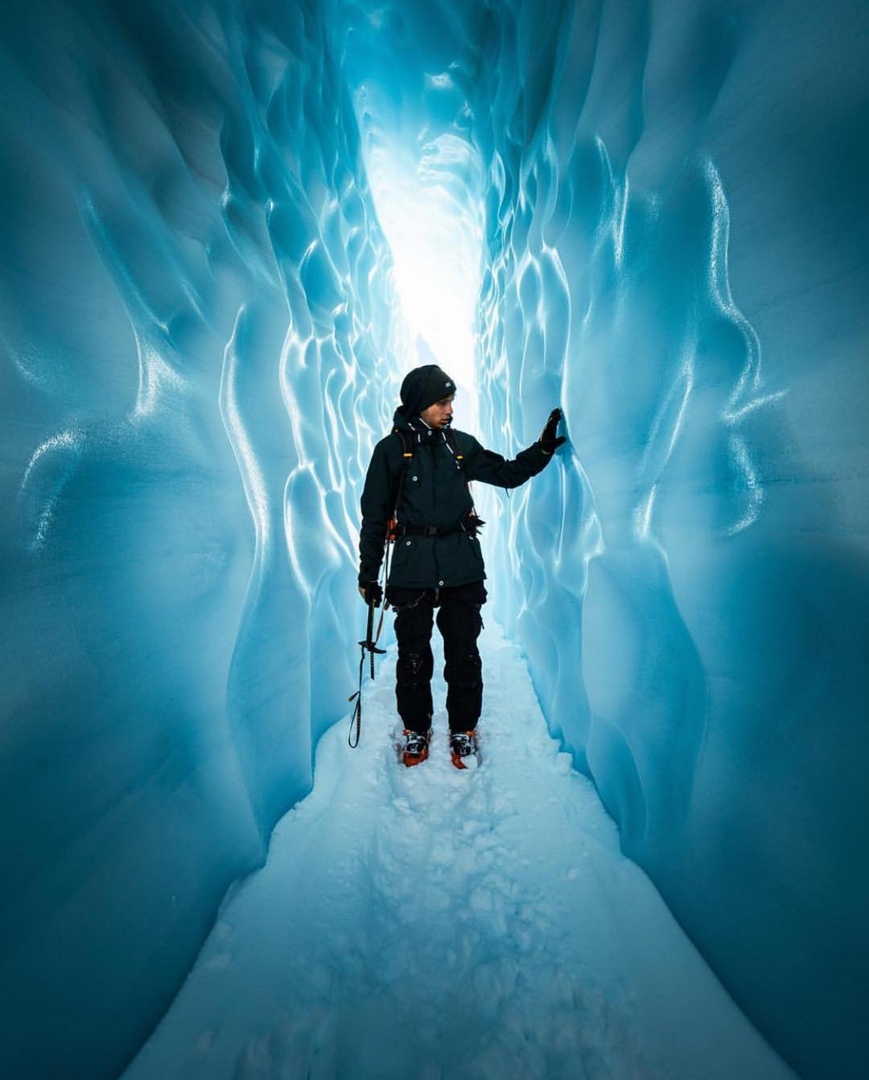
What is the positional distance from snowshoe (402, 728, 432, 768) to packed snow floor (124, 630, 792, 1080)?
213 millimetres

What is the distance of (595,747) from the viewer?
5.02ft

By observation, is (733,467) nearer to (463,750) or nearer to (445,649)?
(445,649)

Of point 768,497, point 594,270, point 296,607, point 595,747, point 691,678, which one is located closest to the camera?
point 768,497

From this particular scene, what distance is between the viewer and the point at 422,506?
5.57 feet

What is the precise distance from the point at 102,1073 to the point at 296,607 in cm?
116

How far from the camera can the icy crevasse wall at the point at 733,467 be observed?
652 millimetres

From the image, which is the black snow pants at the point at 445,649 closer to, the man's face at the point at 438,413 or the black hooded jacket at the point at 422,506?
the black hooded jacket at the point at 422,506

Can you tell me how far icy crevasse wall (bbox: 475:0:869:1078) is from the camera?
0.65 m

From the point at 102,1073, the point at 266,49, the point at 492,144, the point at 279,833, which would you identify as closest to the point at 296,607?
the point at 279,833

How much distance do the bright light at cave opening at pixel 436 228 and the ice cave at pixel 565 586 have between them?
1.63m

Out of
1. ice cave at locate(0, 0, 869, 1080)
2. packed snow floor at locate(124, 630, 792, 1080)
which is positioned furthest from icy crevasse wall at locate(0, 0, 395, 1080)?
packed snow floor at locate(124, 630, 792, 1080)

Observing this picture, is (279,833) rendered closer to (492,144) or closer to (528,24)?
(528,24)

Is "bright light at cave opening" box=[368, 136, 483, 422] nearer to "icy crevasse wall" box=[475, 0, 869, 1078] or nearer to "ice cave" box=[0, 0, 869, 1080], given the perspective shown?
"ice cave" box=[0, 0, 869, 1080]

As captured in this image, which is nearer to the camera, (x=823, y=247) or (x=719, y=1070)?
(x=823, y=247)
